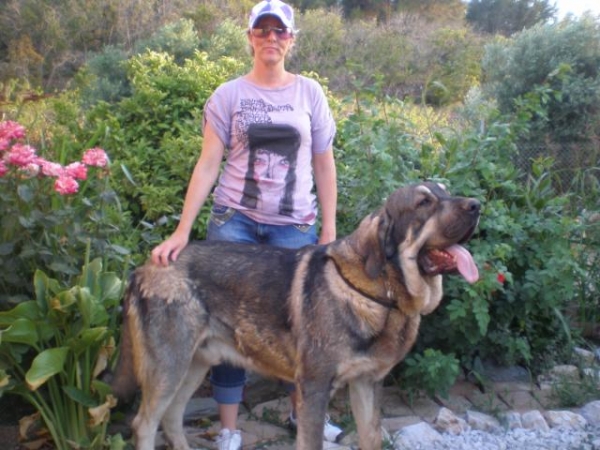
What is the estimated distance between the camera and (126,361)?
390 cm

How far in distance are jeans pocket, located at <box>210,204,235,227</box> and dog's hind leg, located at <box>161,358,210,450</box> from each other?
0.79 meters

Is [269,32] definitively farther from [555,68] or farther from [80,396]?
[555,68]

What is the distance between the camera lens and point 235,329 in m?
3.82

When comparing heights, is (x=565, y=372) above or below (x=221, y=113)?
below

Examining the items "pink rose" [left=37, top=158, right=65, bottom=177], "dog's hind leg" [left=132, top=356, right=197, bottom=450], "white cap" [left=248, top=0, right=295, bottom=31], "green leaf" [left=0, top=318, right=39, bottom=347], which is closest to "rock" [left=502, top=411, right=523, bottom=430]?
"dog's hind leg" [left=132, top=356, right=197, bottom=450]

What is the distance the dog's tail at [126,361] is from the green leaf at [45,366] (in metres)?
0.31

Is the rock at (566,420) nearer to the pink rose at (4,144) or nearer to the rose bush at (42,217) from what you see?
the rose bush at (42,217)

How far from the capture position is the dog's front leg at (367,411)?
390cm

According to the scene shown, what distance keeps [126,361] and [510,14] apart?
32.6m

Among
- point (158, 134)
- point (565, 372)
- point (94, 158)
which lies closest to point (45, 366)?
point (94, 158)

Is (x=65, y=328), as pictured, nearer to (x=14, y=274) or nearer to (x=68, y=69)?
(x=14, y=274)

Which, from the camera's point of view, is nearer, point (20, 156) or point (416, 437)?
point (20, 156)

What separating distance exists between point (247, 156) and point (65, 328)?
133 centimetres

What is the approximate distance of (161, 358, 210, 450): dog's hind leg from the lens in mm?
4137
